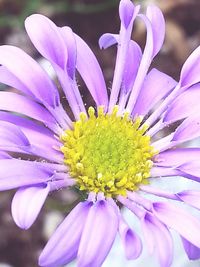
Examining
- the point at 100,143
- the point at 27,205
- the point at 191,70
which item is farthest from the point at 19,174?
the point at 191,70

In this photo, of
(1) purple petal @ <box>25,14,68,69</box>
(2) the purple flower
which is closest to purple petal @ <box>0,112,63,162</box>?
(2) the purple flower

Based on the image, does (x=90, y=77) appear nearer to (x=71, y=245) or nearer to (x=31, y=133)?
(x=31, y=133)

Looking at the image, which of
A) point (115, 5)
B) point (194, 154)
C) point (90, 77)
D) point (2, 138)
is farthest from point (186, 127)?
point (115, 5)

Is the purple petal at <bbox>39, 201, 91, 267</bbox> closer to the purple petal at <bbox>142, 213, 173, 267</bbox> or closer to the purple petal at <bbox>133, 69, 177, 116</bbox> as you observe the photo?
the purple petal at <bbox>142, 213, 173, 267</bbox>

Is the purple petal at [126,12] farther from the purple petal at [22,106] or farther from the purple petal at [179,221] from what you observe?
the purple petal at [179,221]

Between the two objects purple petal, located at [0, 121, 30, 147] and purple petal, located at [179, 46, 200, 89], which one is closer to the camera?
purple petal, located at [0, 121, 30, 147]

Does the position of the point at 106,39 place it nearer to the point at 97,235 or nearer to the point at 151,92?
the point at 151,92

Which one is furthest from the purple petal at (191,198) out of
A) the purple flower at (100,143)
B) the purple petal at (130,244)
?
the purple petal at (130,244)
